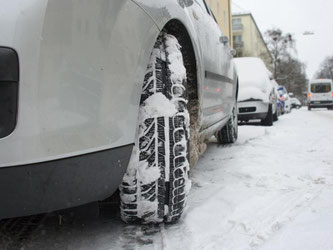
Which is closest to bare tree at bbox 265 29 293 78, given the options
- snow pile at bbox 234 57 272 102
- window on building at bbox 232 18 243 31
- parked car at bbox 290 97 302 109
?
window on building at bbox 232 18 243 31

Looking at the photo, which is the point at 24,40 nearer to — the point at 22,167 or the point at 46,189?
the point at 22,167

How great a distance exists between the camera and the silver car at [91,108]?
→ 1.15 metres

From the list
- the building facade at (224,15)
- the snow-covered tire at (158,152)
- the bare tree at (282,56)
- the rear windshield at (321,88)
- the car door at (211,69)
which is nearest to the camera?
the snow-covered tire at (158,152)

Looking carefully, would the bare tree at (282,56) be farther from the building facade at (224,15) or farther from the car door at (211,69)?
the car door at (211,69)

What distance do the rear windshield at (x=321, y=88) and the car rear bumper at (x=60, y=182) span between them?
29.1 m

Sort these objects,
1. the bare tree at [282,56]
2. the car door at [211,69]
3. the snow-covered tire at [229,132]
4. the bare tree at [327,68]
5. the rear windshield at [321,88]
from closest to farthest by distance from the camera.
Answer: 1. the car door at [211,69]
2. the snow-covered tire at [229,132]
3. the rear windshield at [321,88]
4. the bare tree at [282,56]
5. the bare tree at [327,68]

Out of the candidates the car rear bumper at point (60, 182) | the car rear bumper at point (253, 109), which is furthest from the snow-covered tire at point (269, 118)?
the car rear bumper at point (60, 182)

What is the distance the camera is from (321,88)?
27.7 m

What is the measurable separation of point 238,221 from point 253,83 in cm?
620

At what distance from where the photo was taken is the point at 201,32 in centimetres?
243

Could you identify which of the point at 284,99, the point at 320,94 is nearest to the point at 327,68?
the point at 320,94

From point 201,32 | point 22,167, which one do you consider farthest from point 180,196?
point 201,32

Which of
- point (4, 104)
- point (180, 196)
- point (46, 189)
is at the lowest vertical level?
point (180, 196)

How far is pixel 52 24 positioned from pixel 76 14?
10 cm
